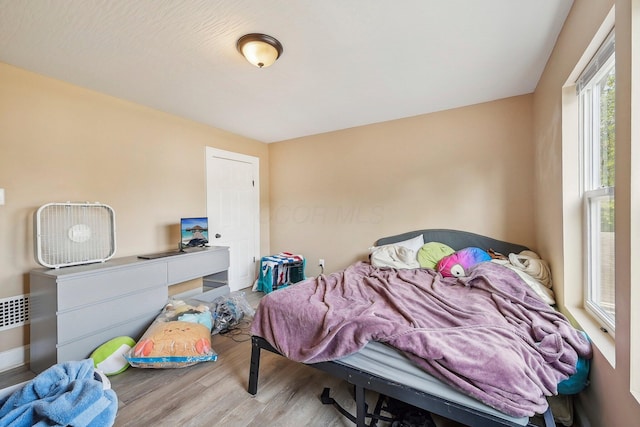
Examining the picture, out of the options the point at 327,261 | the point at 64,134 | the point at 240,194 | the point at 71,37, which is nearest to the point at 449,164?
the point at 327,261

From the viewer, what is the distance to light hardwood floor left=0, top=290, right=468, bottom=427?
5.28 ft

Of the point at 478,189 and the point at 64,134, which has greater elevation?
the point at 64,134

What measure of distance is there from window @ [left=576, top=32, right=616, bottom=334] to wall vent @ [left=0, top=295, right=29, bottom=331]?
4.03 metres

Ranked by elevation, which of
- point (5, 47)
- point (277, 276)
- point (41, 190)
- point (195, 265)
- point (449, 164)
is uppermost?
point (5, 47)

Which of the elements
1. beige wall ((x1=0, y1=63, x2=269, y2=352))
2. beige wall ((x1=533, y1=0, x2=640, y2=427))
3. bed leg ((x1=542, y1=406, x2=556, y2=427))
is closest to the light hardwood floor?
bed leg ((x1=542, y1=406, x2=556, y2=427))

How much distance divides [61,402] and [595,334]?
2.36m

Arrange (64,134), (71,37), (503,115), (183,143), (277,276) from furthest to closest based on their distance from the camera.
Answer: (277,276) → (183,143) → (503,115) → (64,134) → (71,37)

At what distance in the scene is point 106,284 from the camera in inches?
87.3

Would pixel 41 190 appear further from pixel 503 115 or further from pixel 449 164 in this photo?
pixel 503 115

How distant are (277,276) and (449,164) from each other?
2741 millimetres

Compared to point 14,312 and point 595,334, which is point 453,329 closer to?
point 595,334

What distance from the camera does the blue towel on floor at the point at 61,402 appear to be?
815 millimetres

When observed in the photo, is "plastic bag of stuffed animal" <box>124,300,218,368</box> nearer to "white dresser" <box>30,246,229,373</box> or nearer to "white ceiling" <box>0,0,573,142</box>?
"white dresser" <box>30,246,229,373</box>

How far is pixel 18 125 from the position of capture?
85.0 inches
